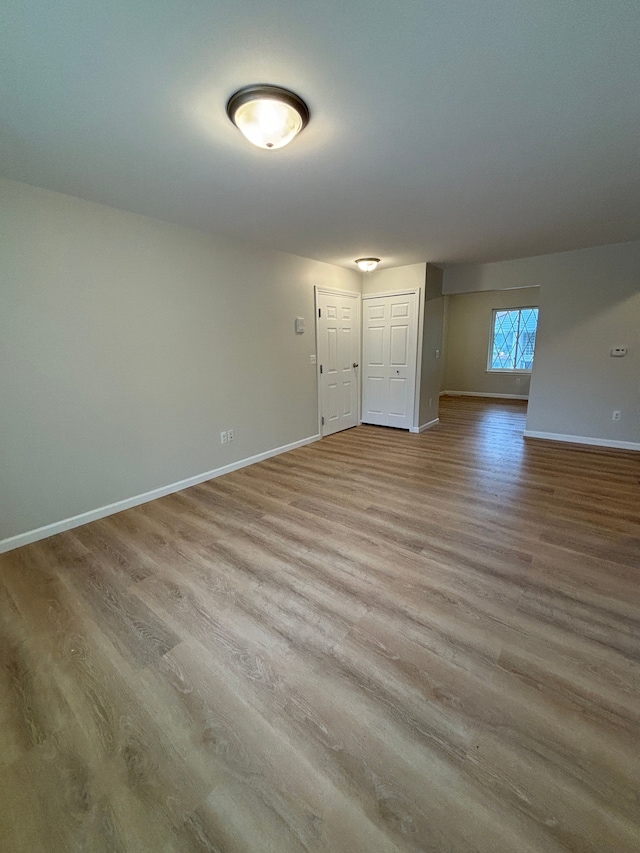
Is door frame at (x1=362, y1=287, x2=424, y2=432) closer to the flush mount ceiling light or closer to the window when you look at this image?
the flush mount ceiling light

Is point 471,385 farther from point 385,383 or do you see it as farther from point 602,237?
point 602,237

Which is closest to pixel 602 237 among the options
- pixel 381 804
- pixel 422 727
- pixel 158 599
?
pixel 422 727

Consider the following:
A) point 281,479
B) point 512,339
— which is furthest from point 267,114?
point 512,339

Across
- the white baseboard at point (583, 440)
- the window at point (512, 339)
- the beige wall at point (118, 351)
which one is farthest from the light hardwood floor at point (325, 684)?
the window at point (512, 339)

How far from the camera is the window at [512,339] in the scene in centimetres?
754

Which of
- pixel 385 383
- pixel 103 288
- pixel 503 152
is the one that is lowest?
pixel 385 383

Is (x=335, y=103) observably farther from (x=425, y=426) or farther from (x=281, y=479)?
(x=425, y=426)

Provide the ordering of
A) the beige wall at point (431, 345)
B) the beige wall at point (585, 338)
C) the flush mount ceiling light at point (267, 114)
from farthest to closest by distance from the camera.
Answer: the beige wall at point (431, 345) → the beige wall at point (585, 338) → the flush mount ceiling light at point (267, 114)

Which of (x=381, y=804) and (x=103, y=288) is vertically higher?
(x=103, y=288)

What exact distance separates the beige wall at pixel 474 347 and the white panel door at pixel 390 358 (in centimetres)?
Result: 378

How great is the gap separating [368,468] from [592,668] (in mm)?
2513

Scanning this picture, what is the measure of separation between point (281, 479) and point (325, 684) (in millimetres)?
2249

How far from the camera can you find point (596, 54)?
1.26 meters

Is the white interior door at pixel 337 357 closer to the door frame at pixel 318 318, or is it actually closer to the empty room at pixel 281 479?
the door frame at pixel 318 318
